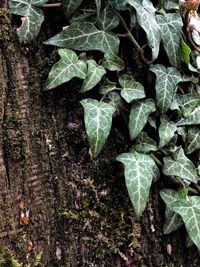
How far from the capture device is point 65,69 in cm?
148

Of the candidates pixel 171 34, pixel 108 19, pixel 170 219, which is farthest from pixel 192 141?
pixel 108 19

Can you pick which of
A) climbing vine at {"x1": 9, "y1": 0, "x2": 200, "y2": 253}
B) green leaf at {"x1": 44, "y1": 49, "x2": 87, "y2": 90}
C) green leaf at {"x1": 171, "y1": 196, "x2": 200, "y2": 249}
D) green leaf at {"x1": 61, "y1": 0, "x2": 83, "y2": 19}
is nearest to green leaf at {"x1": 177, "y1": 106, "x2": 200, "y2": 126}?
climbing vine at {"x1": 9, "y1": 0, "x2": 200, "y2": 253}

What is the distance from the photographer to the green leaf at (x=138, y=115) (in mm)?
1552

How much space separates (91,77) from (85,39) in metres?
0.15

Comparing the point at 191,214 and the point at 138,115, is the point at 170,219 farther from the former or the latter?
the point at 138,115

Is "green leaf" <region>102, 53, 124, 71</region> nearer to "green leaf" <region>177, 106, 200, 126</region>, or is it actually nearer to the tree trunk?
the tree trunk

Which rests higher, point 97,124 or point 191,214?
point 97,124

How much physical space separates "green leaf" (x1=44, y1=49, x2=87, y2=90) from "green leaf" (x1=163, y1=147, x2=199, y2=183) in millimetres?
467

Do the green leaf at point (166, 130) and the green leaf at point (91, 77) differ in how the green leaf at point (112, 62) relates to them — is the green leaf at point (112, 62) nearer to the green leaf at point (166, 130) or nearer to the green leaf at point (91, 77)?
the green leaf at point (91, 77)

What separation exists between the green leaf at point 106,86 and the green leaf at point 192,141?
38cm

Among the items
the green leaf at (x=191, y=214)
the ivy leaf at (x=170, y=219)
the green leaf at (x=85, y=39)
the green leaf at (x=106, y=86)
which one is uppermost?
the green leaf at (x=85, y=39)

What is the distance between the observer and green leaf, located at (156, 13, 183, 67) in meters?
1.67

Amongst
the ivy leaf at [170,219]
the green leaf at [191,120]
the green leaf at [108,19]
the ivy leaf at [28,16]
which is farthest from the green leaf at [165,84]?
the ivy leaf at [28,16]

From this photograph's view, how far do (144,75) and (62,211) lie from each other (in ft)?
2.09
